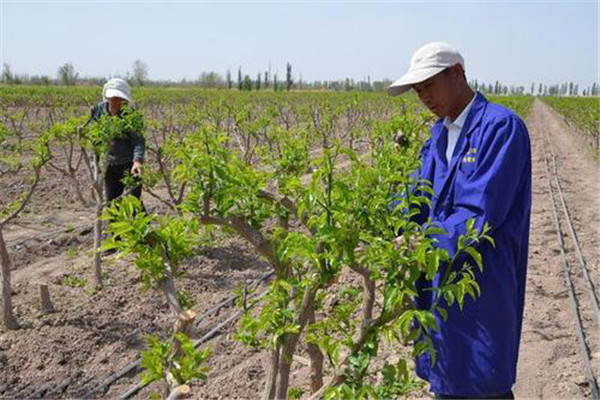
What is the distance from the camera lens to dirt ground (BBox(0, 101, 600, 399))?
13.6 feet

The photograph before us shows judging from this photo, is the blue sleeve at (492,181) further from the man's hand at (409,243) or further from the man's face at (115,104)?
the man's face at (115,104)

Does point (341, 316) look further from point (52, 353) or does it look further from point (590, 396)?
point (52, 353)

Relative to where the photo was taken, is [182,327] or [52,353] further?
[52,353]

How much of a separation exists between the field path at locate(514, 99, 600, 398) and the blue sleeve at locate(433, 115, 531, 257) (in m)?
2.41

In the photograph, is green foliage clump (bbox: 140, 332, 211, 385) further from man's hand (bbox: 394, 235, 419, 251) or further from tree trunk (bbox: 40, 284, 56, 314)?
tree trunk (bbox: 40, 284, 56, 314)

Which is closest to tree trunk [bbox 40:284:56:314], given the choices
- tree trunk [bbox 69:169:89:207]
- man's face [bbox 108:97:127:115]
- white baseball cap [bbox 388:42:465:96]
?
tree trunk [bbox 69:169:89:207]

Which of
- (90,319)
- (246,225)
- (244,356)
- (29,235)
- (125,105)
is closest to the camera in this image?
(246,225)

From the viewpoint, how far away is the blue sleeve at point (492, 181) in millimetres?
2070

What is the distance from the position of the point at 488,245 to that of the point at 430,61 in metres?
0.72

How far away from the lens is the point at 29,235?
7.37 meters

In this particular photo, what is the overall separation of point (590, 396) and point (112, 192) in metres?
4.85

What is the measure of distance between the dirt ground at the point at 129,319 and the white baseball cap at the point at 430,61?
8.15 feet

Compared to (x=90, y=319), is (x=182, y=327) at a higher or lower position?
higher

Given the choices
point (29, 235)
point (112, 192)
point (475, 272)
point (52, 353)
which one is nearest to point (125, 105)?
point (112, 192)
